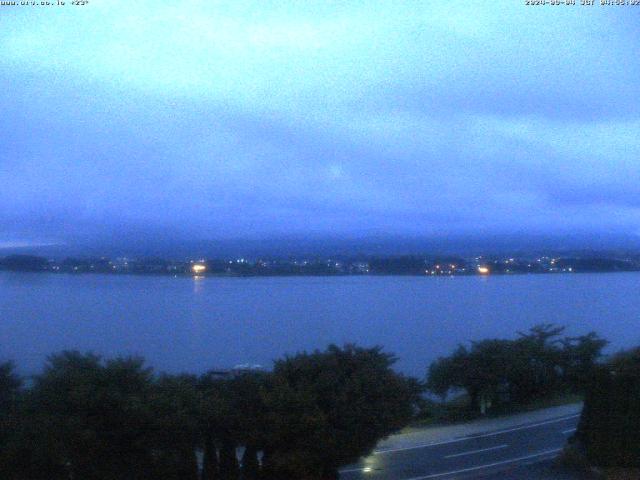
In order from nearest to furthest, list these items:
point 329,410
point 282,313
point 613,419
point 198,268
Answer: point 329,410, point 613,419, point 282,313, point 198,268

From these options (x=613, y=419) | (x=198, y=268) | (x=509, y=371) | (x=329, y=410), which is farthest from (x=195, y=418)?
(x=198, y=268)

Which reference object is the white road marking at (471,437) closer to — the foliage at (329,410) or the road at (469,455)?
the road at (469,455)

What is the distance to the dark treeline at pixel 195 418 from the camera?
1221 centimetres

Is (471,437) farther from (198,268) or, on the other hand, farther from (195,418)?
(198,268)

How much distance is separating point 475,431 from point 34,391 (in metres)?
12.3

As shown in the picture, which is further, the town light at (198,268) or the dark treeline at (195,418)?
the town light at (198,268)

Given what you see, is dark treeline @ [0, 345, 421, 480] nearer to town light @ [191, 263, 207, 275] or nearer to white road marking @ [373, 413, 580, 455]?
white road marking @ [373, 413, 580, 455]

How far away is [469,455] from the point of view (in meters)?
17.4

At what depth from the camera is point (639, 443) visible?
43.4ft

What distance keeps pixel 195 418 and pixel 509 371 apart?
1466cm

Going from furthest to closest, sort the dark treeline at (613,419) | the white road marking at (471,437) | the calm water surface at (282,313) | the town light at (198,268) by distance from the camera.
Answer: the town light at (198,268)
the calm water surface at (282,313)
the white road marking at (471,437)
the dark treeline at (613,419)

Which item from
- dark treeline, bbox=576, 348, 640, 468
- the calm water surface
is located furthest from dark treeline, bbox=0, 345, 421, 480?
the calm water surface

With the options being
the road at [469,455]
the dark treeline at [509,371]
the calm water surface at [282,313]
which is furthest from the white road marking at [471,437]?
the calm water surface at [282,313]

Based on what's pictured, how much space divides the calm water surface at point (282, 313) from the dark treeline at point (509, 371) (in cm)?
339
